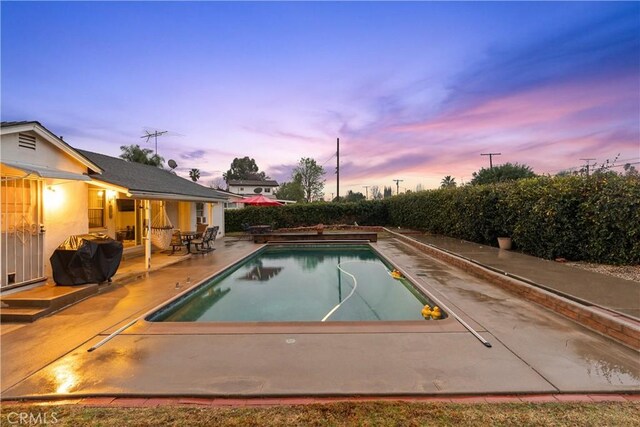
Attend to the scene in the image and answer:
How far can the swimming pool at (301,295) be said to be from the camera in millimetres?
6258

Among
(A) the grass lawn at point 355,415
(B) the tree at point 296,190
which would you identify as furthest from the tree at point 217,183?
(A) the grass lawn at point 355,415

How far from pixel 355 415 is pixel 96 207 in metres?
11.5

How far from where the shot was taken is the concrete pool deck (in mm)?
3016

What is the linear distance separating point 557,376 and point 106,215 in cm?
1294

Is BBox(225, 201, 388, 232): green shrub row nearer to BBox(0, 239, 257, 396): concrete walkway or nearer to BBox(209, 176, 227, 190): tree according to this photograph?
BBox(0, 239, 257, 396): concrete walkway

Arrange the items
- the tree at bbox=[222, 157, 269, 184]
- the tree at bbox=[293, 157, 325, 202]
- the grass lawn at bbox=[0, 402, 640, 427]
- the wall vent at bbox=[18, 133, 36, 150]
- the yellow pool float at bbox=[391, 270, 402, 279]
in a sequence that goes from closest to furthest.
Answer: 1. the grass lawn at bbox=[0, 402, 640, 427]
2. the wall vent at bbox=[18, 133, 36, 150]
3. the yellow pool float at bbox=[391, 270, 402, 279]
4. the tree at bbox=[293, 157, 325, 202]
5. the tree at bbox=[222, 157, 269, 184]

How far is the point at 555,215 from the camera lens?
8.88 meters

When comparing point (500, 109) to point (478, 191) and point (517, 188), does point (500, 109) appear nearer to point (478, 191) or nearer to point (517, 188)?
point (478, 191)

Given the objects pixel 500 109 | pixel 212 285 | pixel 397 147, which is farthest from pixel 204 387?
pixel 397 147

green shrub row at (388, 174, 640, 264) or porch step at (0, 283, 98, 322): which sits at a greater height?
green shrub row at (388, 174, 640, 264)

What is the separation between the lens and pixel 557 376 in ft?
10.4

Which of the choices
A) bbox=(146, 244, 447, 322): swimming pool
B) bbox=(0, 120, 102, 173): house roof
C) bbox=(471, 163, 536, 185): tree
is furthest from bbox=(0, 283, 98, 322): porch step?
bbox=(471, 163, 536, 185): tree

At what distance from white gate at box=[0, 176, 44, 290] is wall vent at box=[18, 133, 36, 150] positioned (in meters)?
0.71

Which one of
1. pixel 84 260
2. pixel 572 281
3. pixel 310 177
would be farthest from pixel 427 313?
pixel 310 177
